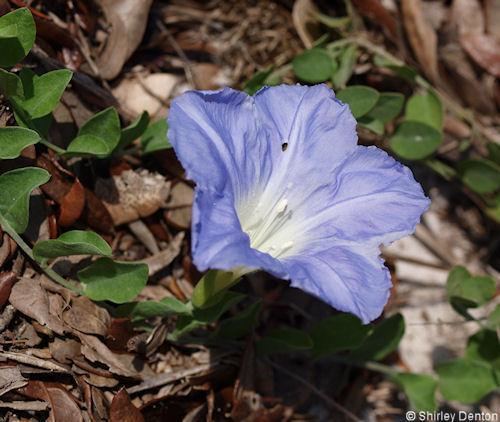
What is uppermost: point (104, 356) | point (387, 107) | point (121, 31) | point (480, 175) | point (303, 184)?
point (121, 31)

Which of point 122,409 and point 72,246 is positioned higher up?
point 72,246

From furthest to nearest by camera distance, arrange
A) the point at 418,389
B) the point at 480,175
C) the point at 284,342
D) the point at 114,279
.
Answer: the point at 480,175, the point at 418,389, the point at 284,342, the point at 114,279

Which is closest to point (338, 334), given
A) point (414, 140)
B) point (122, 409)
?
point (122, 409)

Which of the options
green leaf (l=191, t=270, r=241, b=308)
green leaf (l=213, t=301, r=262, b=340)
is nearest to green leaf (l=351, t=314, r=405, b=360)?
green leaf (l=213, t=301, r=262, b=340)

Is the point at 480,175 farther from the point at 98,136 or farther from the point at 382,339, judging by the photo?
the point at 98,136

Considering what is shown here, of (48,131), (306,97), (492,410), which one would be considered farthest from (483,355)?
(48,131)

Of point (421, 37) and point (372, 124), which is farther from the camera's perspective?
point (421, 37)

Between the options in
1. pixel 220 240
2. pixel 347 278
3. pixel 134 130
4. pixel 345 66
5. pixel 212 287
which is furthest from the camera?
pixel 345 66

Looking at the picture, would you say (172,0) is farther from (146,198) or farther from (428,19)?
(428,19)
